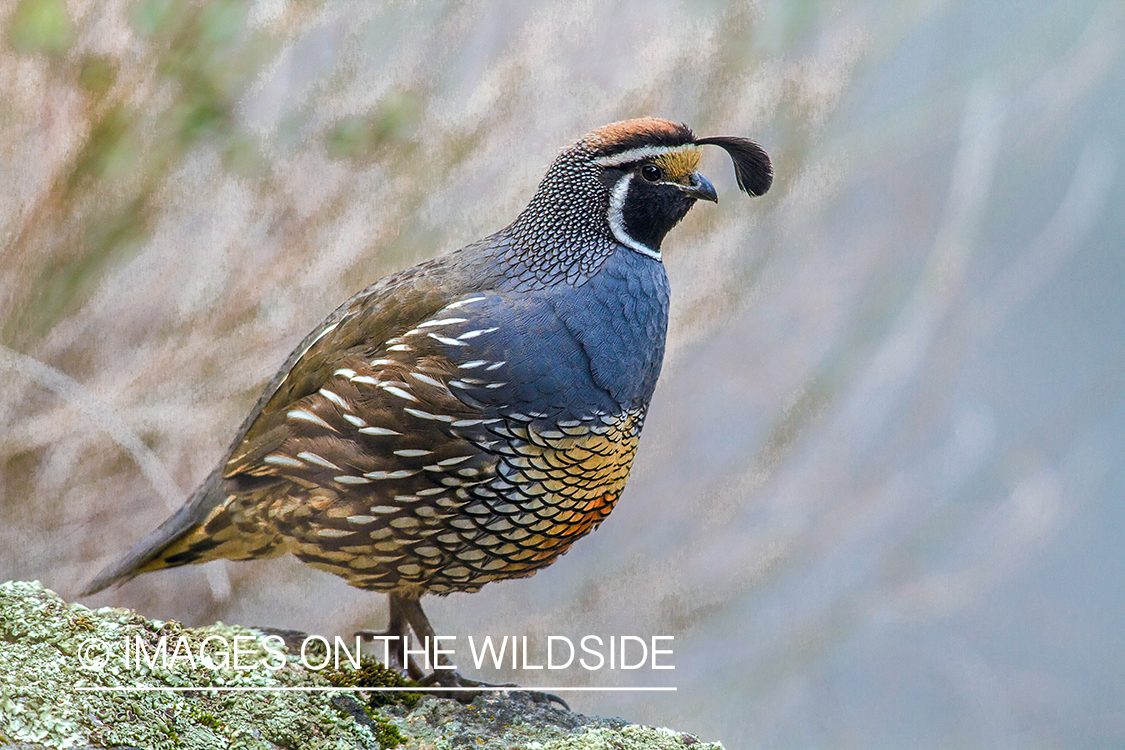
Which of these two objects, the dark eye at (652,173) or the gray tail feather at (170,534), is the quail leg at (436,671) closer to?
the gray tail feather at (170,534)

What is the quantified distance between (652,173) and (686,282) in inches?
36.3

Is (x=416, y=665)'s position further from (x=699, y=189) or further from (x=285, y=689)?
(x=699, y=189)

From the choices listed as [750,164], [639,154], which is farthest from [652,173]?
[750,164]

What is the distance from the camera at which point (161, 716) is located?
1.54 meters

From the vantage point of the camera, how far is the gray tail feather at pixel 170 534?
2.04 meters

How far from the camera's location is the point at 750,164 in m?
2.05

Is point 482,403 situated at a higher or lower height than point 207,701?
higher

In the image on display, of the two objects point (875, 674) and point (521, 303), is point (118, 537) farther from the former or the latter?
point (875, 674)

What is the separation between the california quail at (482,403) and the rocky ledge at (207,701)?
0.75 feet

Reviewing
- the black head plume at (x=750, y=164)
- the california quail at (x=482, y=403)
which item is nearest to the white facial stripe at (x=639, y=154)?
the california quail at (x=482, y=403)

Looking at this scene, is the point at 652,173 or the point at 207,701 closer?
the point at 207,701

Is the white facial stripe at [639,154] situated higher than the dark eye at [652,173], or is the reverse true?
the white facial stripe at [639,154]

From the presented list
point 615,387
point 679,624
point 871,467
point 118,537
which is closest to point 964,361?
point 871,467

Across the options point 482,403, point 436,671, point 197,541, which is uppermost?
point 482,403
